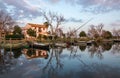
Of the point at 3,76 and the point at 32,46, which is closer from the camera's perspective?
the point at 3,76

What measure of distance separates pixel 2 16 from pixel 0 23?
18.4 feet

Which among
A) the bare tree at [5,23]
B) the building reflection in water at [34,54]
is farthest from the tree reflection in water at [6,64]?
the bare tree at [5,23]

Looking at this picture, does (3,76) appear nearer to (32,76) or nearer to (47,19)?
(32,76)

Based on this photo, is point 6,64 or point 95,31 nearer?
point 6,64

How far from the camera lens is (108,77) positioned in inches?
459

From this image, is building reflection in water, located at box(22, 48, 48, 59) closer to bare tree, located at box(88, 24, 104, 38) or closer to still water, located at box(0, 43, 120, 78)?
still water, located at box(0, 43, 120, 78)

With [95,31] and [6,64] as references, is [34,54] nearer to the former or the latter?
[6,64]

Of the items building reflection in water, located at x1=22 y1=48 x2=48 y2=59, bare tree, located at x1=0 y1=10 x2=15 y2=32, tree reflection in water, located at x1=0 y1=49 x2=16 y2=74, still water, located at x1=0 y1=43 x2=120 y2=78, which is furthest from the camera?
bare tree, located at x1=0 y1=10 x2=15 y2=32

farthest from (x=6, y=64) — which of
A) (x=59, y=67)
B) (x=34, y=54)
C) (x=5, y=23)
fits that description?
(x=5, y=23)

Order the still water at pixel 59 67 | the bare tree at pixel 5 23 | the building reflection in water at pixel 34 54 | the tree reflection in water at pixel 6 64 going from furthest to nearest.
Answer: the bare tree at pixel 5 23
the building reflection in water at pixel 34 54
the tree reflection in water at pixel 6 64
the still water at pixel 59 67

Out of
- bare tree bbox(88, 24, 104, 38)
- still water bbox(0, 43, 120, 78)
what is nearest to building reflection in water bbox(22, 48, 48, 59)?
still water bbox(0, 43, 120, 78)

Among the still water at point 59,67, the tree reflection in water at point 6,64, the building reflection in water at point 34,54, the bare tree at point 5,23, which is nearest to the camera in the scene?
the still water at point 59,67

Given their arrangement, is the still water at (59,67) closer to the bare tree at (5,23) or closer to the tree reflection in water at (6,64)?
the tree reflection in water at (6,64)

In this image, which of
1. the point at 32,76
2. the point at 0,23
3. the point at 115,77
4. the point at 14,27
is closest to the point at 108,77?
the point at 115,77
